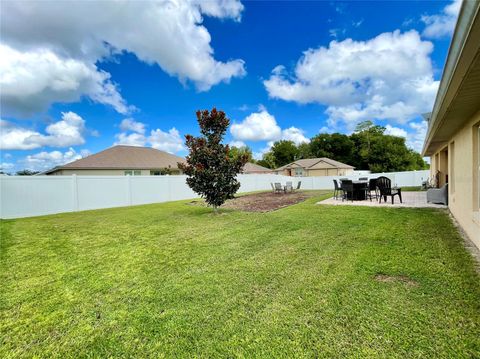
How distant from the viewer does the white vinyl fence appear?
418 inches

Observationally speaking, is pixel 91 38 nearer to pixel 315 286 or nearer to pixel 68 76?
pixel 68 76

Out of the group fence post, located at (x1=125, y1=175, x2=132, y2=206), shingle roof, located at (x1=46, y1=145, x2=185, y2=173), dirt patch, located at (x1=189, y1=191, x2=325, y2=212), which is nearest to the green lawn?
dirt patch, located at (x1=189, y1=191, x2=325, y2=212)

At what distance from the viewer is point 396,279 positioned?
348 cm

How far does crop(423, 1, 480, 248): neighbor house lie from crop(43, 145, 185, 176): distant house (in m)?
22.2

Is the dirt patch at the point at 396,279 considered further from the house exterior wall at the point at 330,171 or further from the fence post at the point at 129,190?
the house exterior wall at the point at 330,171

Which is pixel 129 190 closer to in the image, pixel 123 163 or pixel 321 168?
pixel 123 163

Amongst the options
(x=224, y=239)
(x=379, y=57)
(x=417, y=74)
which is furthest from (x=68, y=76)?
(x=417, y=74)

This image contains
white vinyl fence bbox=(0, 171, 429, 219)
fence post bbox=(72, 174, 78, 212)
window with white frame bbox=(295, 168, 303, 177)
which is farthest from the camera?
window with white frame bbox=(295, 168, 303, 177)

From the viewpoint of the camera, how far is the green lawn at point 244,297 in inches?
87.5

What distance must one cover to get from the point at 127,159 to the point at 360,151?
50.0 meters

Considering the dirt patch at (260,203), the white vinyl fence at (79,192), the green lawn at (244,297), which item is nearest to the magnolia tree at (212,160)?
the dirt patch at (260,203)

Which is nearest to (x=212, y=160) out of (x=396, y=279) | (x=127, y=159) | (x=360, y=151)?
(x=396, y=279)

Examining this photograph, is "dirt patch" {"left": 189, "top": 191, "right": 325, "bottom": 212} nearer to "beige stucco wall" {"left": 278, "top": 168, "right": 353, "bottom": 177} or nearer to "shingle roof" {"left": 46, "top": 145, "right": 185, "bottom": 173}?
"shingle roof" {"left": 46, "top": 145, "right": 185, "bottom": 173}

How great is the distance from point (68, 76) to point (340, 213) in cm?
1674
